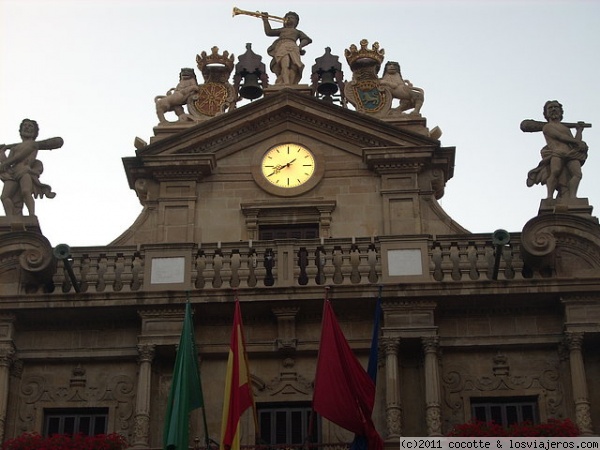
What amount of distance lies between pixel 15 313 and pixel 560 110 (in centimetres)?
1182

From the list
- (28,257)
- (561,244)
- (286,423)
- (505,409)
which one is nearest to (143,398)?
(286,423)

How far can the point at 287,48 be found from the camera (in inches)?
1296

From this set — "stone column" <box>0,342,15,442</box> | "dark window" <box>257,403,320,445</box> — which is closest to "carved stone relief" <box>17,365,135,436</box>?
"stone column" <box>0,342,15,442</box>

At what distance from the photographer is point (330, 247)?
94.4ft

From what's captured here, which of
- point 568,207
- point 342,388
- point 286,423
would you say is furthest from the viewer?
point 568,207

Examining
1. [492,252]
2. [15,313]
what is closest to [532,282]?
[492,252]

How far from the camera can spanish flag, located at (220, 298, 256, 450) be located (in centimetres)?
2547

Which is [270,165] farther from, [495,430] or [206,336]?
[495,430]

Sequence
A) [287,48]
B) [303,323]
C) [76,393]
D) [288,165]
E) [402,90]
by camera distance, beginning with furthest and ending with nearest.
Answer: [287,48] → [402,90] → [288,165] → [303,323] → [76,393]

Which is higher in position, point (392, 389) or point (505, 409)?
point (392, 389)

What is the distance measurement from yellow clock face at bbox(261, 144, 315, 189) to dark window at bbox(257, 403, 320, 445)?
207 inches

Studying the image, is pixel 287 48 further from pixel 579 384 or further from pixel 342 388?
pixel 579 384

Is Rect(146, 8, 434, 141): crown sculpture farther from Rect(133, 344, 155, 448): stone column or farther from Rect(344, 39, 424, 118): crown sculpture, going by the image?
Rect(133, 344, 155, 448): stone column

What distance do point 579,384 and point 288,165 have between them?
8006 millimetres
